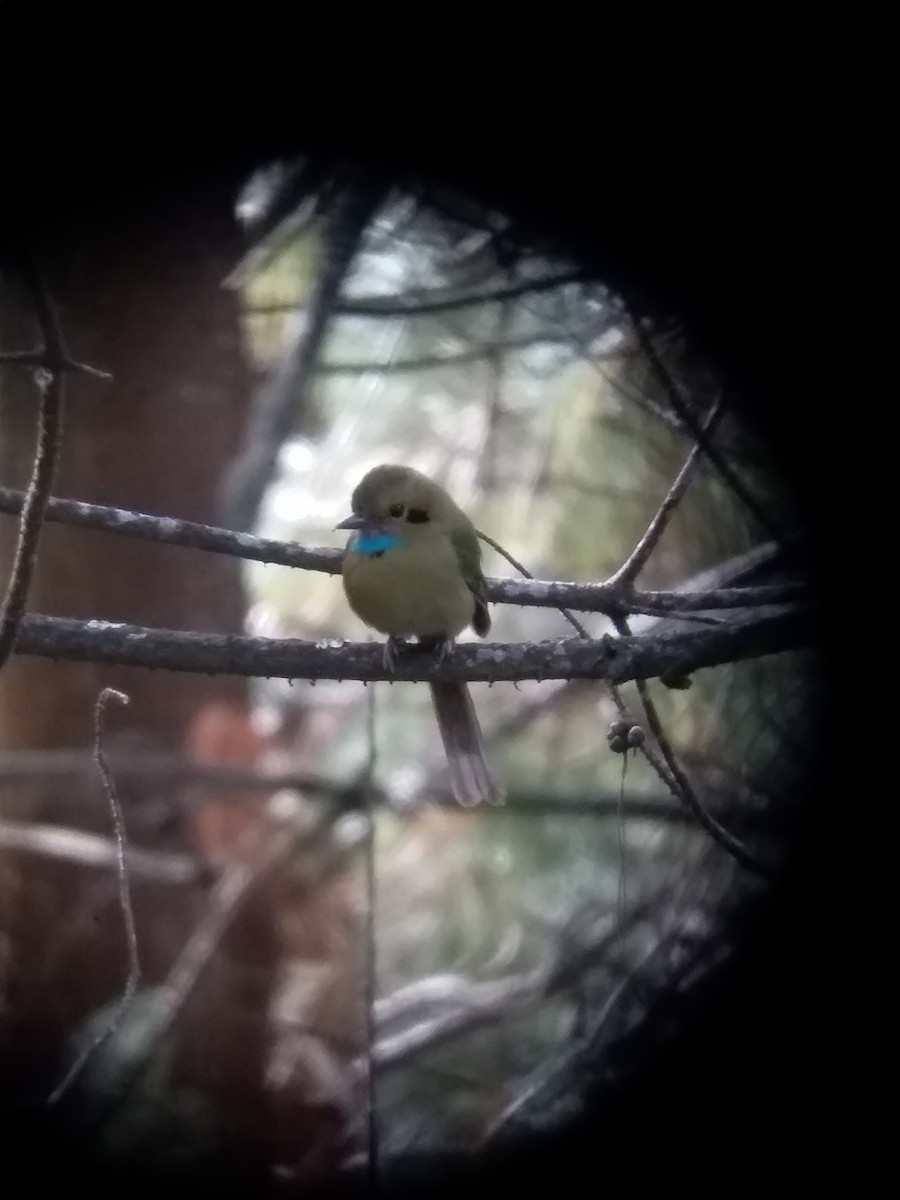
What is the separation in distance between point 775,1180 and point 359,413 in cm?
76

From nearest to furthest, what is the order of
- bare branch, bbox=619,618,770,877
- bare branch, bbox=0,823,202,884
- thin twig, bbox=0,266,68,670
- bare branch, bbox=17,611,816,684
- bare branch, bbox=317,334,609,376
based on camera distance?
thin twig, bbox=0,266,68,670 → bare branch, bbox=17,611,816,684 → bare branch, bbox=619,618,770,877 → bare branch, bbox=317,334,609,376 → bare branch, bbox=0,823,202,884

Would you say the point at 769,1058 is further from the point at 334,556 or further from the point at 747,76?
the point at 747,76

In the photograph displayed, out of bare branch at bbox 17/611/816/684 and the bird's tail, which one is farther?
the bird's tail

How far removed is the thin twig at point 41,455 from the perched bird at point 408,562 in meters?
Answer: 0.26

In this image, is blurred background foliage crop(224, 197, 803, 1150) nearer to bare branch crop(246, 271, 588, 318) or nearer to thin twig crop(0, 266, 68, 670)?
bare branch crop(246, 271, 588, 318)

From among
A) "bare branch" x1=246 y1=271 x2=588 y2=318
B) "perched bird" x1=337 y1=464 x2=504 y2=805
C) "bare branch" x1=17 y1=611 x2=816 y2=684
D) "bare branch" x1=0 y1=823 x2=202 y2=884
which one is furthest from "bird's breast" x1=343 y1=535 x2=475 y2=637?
"bare branch" x1=0 y1=823 x2=202 y2=884

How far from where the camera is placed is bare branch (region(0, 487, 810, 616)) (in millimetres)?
853

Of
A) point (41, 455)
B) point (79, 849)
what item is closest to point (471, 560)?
point (41, 455)

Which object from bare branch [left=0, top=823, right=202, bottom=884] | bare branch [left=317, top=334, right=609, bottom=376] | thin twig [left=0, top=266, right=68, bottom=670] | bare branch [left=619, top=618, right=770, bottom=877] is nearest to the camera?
thin twig [left=0, top=266, right=68, bottom=670]

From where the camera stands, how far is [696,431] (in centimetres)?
86

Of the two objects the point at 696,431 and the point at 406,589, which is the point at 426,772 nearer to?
the point at 406,589

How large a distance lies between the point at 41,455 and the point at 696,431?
1.52ft

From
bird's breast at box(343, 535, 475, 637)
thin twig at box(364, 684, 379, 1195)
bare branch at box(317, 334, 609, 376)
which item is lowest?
thin twig at box(364, 684, 379, 1195)

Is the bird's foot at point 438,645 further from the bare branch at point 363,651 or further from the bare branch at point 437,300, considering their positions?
the bare branch at point 437,300
